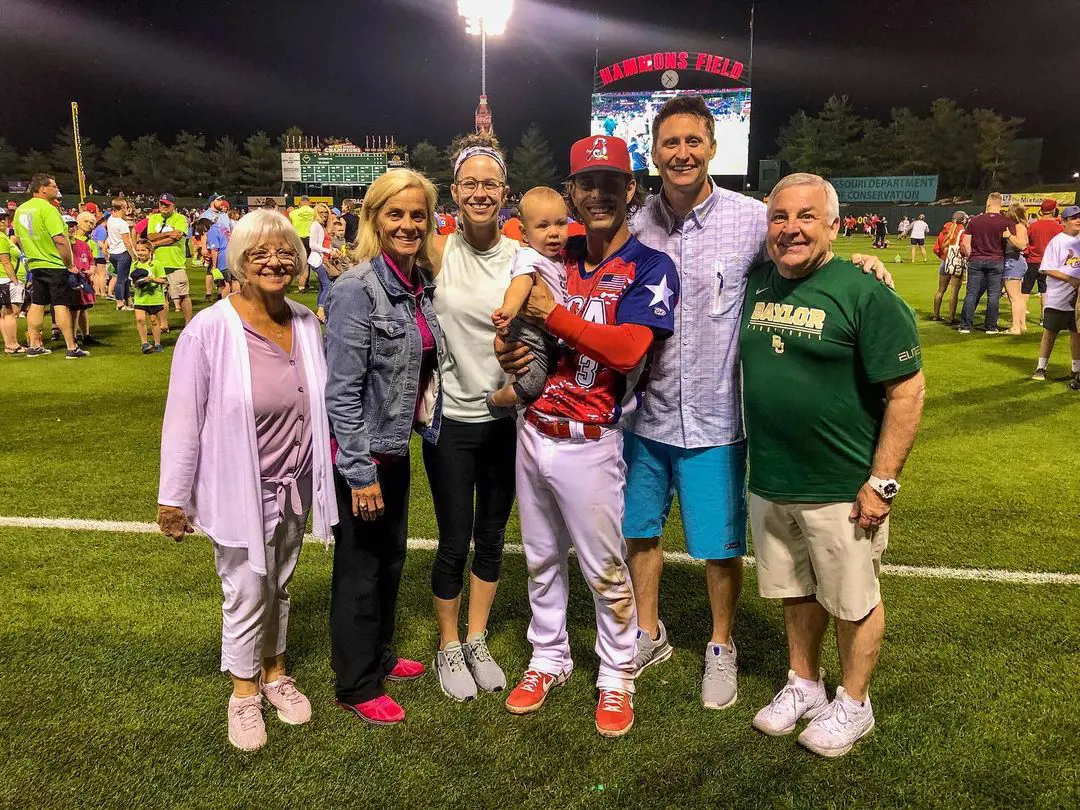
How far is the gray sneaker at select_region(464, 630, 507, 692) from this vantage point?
127 inches

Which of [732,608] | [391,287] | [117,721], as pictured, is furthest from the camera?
[732,608]

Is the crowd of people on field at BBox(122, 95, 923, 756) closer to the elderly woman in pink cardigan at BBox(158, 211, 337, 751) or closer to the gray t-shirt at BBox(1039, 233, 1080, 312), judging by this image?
the elderly woman in pink cardigan at BBox(158, 211, 337, 751)

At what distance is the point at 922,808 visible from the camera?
2.50m

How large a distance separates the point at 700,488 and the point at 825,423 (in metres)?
Answer: 0.64

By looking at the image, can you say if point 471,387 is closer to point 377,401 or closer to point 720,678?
point 377,401

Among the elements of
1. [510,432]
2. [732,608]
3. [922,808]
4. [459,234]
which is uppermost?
[459,234]

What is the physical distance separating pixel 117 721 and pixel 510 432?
80.3 inches

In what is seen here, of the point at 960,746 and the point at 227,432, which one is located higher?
the point at 227,432

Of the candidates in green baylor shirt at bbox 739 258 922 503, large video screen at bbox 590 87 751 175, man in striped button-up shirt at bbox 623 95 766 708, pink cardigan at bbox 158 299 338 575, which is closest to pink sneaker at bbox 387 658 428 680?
pink cardigan at bbox 158 299 338 575

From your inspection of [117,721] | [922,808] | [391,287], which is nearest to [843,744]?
[922,808]

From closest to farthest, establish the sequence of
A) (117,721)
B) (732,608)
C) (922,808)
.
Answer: (922,808)
(117,721)
(732,608)

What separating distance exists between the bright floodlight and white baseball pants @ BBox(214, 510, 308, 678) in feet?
125

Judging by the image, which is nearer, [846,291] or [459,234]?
[846,291]

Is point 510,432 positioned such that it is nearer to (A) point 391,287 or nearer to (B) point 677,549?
(A) point 391,287
